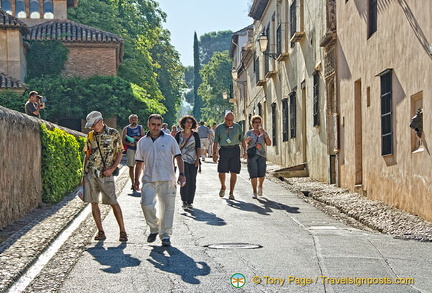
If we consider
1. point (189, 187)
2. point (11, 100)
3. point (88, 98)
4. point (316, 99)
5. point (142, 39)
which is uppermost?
point (142, 39)

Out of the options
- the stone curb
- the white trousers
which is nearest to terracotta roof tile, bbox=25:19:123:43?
the stone curb

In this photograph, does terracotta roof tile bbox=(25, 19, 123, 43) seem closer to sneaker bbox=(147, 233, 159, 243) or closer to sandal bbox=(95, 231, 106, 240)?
sandal bbox=(95, 231, 106, 240)

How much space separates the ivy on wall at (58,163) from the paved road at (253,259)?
2818 millimetres

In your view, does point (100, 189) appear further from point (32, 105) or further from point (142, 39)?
point (142, 39)

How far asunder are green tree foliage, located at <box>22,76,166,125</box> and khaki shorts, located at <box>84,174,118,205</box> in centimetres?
2663

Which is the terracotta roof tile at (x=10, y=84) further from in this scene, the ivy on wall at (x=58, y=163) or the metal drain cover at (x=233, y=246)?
the metal drain cover at (x=233, y=246)

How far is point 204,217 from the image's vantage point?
1213 cm

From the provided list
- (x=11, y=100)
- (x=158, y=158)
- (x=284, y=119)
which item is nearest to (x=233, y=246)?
(x=158, y=158)

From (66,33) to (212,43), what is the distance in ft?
262

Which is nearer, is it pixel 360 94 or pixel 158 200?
pixel 158 200

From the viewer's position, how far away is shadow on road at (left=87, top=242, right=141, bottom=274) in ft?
25.3

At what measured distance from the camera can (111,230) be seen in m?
10.6

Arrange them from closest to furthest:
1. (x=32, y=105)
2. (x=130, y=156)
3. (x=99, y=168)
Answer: (x=99, y=168) → (x=32, y=105) → (x=130, y=156)

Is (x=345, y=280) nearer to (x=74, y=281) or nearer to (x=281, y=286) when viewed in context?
(x=281, y=286)
